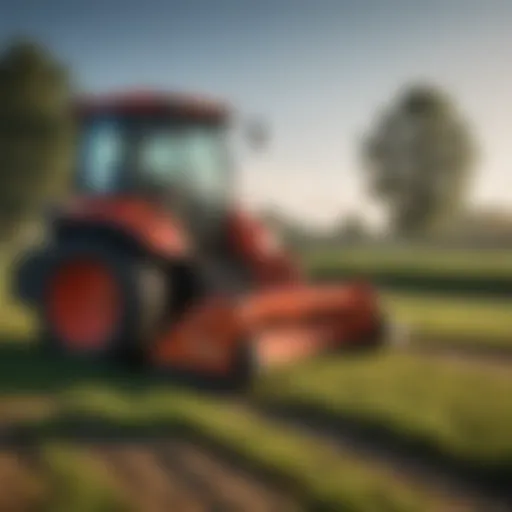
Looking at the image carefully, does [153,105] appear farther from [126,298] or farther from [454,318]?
[454,318]

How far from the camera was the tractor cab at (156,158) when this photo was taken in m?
2.39

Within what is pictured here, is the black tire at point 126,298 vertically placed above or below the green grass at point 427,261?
below

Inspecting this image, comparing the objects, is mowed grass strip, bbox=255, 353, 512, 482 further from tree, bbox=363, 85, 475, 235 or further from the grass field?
tree, bbox=363, 85, 475, 235

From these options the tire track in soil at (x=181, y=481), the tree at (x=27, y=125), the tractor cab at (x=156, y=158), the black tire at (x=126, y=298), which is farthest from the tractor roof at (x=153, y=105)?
the tire track in soil at (x=181, y=481)

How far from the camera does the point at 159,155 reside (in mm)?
2461

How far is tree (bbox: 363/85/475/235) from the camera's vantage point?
5.91ft

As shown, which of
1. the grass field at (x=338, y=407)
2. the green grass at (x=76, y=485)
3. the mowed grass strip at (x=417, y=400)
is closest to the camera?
the green grass at (x=76, y=485)

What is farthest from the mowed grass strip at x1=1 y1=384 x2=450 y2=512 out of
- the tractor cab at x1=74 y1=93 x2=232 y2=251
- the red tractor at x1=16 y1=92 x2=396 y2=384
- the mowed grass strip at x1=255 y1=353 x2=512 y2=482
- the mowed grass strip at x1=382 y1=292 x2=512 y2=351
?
the mowed grass strip at x1=382 y1=292 x2=512 y2=351

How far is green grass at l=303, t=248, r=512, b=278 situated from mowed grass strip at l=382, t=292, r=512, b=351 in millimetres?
145

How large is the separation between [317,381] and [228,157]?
691mm

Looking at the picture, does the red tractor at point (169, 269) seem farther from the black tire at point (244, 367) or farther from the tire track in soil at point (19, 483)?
the tire track in soil at point (19, 483)

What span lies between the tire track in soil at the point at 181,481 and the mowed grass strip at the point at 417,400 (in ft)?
1.23

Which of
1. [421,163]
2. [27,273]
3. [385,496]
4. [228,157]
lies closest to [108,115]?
[228,157]

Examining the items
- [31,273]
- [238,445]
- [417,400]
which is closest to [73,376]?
[31,273]
